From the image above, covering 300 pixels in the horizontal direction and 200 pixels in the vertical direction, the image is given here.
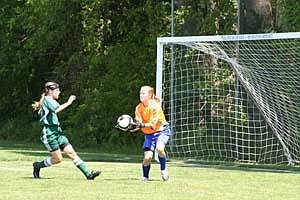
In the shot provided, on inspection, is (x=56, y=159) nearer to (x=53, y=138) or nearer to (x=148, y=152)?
(x=53, y=138)

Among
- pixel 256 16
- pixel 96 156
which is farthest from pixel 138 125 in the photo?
pixel 256 16

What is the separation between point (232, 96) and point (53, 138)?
9889mm

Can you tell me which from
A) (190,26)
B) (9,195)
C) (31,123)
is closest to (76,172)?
(9,195)

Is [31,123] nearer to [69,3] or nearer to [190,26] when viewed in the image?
[69,3]

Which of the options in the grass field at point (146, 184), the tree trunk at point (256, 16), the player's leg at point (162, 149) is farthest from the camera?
the tree trunk at point (256, 16)

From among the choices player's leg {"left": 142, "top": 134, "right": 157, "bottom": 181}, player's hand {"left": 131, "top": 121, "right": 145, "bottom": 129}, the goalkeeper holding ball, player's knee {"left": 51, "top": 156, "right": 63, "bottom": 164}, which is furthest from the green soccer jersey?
player's leg {"left": 142, "top": 134, "right": 157, "bottom": 181}

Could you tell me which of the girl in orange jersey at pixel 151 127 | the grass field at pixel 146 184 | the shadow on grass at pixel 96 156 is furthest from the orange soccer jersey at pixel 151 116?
the shadow on grass at pixel 96 156

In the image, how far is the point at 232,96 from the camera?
23906 mm

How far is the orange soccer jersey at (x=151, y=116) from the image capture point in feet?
48.6

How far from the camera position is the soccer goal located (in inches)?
871

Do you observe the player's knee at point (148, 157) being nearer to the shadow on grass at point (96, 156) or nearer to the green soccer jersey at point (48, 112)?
the green soccer jersey at point (48, 112)

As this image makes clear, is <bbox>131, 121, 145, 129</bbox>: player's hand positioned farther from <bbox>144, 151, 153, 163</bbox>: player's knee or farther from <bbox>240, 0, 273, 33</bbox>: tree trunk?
<bbox>240, 0, 273, 33</bbox>: tree trunk

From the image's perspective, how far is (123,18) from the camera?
31.8m

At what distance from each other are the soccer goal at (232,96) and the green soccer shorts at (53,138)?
690cm
